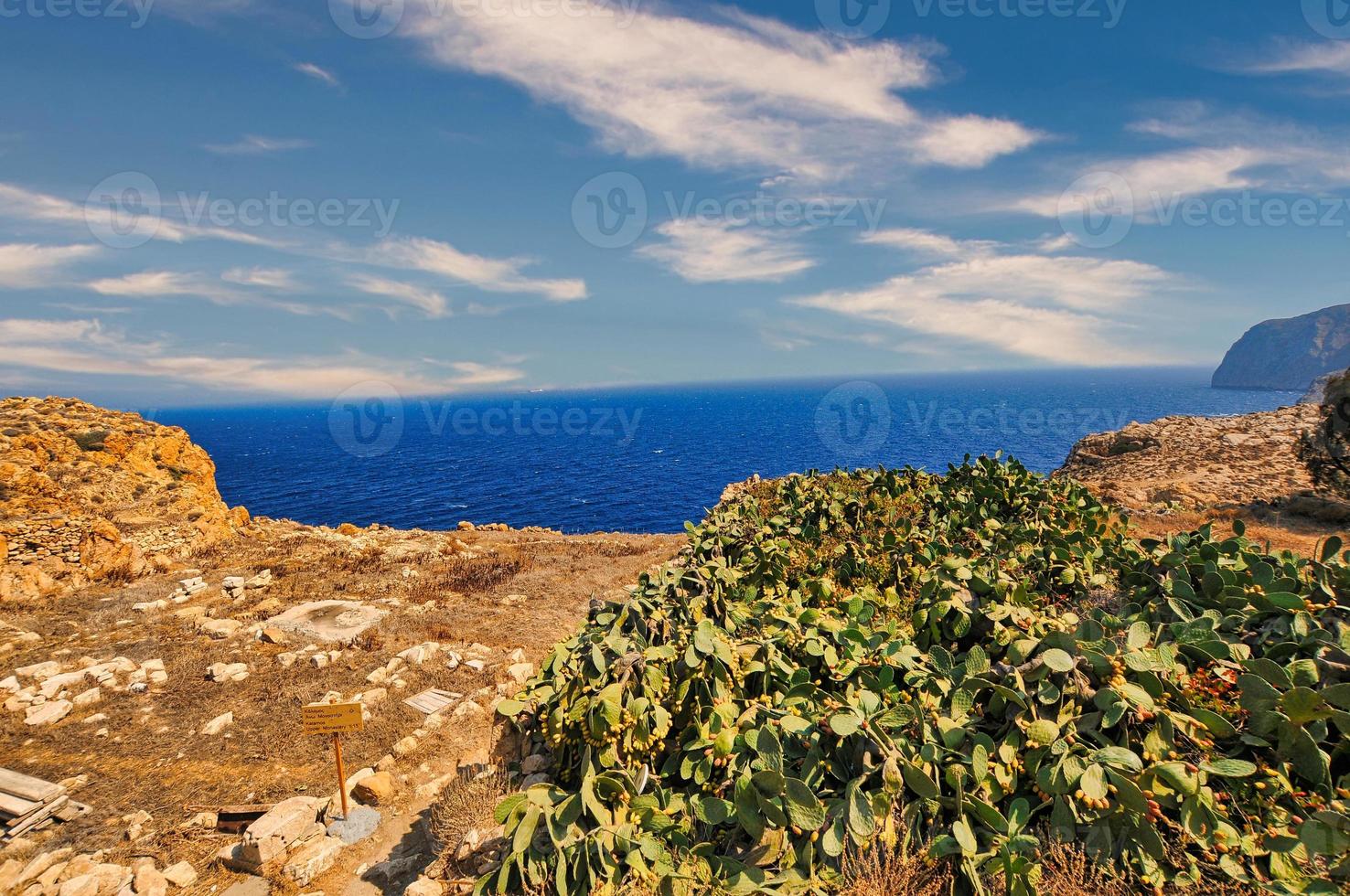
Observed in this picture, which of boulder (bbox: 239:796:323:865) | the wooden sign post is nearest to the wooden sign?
the wooden sign post

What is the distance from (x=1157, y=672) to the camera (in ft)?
11.4

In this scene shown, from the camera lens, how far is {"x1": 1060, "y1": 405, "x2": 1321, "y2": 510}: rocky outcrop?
813 inches

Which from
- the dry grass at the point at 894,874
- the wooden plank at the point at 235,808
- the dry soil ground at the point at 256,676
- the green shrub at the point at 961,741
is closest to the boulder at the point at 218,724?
the dry soil ground at the point at 256,676

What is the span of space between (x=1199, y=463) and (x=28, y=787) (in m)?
38.1

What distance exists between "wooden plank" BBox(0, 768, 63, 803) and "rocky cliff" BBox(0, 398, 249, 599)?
1247 centimetres

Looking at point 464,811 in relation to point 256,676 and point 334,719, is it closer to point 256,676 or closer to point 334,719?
point 334,719

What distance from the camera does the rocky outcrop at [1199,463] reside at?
20.6m

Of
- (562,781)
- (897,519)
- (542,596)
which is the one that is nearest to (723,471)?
(542,596)

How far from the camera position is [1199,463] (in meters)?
25.4

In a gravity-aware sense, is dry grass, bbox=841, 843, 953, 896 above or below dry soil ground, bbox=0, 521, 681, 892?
above

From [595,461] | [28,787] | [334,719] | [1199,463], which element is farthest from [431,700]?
[595,461]

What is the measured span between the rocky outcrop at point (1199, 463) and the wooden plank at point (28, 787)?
88.1ft

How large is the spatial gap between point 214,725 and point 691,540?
942cm

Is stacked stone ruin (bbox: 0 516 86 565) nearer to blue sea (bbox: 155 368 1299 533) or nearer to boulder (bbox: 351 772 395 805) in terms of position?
boulder (bbox: 351 772 395 805)
